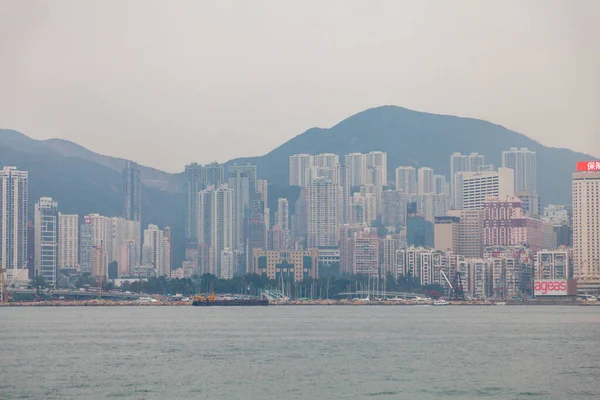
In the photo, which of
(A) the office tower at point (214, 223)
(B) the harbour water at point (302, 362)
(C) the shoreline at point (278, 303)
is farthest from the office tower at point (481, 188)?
(B) the harbour water at point (302, 362)

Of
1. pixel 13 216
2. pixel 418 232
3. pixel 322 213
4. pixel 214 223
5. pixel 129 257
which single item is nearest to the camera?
pixel 13 216

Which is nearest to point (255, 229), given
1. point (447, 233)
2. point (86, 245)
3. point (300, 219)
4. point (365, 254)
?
point (300, 219)

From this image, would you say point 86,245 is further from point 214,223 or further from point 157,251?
point 214,223

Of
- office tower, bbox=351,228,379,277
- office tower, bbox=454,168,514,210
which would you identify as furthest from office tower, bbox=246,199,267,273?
office tower, bbox=454,168,514,210

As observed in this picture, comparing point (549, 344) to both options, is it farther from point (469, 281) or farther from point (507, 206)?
point (507, 206)

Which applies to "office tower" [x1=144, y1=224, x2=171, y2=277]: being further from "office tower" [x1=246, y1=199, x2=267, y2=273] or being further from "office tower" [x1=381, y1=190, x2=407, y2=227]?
"office tower" [x1=381, y1=190, x2=407, y2=227]

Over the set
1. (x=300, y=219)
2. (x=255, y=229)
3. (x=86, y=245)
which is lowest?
(x=86, y=245)

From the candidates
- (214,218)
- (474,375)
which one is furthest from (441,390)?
(214,218)
